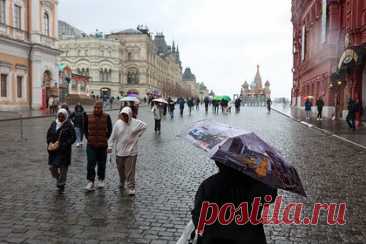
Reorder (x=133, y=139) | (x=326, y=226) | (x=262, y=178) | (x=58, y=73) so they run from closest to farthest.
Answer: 1. (x=262, y=178)
2. (x=326, y=226)
3. (x=133, y=139)
4. (x=58, y=73)

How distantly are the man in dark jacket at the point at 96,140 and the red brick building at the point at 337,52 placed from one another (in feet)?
61.9

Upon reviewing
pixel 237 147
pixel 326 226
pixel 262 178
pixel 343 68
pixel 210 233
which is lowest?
pixel 326 226

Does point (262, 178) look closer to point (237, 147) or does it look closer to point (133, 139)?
point (237, 147)

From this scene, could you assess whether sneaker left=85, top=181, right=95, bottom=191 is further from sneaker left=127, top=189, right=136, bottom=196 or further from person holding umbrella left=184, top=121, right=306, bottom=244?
person holding umbrella left=184, top=121, right=306, bottom=244

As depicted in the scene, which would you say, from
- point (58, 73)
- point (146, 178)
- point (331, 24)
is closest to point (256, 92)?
point (58, 73)

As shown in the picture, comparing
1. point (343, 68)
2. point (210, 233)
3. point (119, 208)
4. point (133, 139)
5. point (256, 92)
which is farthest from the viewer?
point (256, 92)

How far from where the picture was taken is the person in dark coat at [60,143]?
7.55m

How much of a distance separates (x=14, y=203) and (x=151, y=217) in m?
2.34

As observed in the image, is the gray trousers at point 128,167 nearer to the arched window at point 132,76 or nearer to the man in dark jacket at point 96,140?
the man in dark jacket at point 96,140

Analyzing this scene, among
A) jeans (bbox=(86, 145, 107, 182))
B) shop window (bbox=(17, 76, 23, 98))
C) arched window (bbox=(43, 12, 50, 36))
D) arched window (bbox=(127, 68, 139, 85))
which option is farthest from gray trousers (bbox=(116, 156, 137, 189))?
arched window (bbox=(127, 68, 139, 85))

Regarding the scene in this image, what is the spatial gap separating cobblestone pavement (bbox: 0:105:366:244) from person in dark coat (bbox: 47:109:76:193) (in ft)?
1.08

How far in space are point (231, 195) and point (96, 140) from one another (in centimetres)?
508

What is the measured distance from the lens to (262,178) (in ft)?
9.18

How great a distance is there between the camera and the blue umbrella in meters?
2.80
